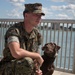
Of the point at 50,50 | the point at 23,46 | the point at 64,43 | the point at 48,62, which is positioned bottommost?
the point at 64,43

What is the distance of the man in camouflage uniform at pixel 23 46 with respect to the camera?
10.7 feet

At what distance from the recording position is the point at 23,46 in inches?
137

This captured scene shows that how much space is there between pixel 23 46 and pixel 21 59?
0.23m

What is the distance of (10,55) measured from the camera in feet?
11.3

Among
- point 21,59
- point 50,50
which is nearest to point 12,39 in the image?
point 21,59

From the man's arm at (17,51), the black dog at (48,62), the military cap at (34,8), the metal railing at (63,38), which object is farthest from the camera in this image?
the metal railing at (63,38)

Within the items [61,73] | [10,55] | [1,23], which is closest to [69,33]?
[61,73]

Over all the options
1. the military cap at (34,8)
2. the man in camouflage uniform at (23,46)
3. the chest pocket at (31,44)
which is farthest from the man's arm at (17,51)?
the military cap at (34,8)

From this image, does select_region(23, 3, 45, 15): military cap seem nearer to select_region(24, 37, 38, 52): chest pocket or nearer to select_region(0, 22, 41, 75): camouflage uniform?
select_region(0, 22, 41, 75): camouflage uniform

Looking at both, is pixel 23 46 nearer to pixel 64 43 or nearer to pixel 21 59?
pixel 21 59

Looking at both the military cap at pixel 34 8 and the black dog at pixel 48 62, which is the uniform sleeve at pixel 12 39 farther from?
the black dog at pixel 48 62

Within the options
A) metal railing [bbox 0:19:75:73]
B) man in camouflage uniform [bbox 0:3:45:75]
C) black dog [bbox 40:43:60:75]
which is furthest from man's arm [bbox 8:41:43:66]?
metal railing [bbox 0:19:75:73]

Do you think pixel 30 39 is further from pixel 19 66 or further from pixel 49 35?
pixel 49 35

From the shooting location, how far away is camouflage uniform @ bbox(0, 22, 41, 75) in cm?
331
